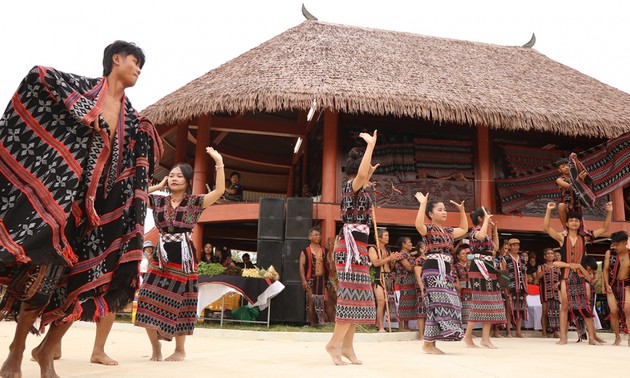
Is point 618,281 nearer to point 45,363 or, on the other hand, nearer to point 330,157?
point 330,157

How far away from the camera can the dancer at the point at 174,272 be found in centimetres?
442

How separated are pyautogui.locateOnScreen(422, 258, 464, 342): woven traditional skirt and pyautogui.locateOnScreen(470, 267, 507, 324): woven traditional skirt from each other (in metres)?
1.56

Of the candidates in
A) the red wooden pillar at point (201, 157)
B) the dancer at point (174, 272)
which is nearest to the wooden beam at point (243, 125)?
the red wooden pillar at point (201, 157)

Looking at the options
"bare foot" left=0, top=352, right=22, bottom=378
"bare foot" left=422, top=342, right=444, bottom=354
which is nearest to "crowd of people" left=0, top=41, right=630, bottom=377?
"bare foot" left=0, top=352, right=22, bottom=378

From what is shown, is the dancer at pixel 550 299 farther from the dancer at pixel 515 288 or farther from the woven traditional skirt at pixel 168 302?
the woven traditional skirt at pixel 168 302

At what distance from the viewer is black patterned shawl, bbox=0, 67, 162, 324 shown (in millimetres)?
2719

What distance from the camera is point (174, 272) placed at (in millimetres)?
4535

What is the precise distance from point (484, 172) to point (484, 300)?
610 centimetres

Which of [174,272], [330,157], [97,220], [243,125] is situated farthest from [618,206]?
[97,220]

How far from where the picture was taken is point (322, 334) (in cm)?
807

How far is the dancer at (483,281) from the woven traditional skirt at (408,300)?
1752 mm

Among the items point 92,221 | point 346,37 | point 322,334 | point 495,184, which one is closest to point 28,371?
point 92,221

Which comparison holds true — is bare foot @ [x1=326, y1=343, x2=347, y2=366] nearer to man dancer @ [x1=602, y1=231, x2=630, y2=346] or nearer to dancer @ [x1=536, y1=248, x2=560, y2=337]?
man dancer @ [x1=602, y1=231, x2=630, y2=346]

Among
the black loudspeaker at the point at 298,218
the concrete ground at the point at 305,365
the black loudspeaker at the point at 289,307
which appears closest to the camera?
the concrete ground at the point at 305,365
